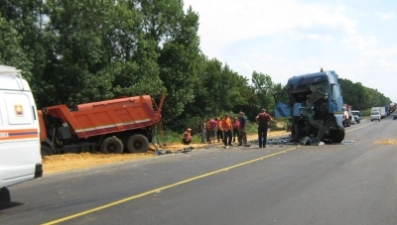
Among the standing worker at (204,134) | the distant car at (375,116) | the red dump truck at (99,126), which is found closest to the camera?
the red dump truck at (99,126)

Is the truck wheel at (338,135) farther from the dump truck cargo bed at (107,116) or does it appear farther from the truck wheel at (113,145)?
the truck wheel at (113,145)

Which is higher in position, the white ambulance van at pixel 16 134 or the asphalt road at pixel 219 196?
the white ambulance van at pixel 16 134

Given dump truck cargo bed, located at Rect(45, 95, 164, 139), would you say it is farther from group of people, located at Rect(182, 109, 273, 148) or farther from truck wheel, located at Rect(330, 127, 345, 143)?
truck wheel, located at Rect(330, 127, 345, 143)

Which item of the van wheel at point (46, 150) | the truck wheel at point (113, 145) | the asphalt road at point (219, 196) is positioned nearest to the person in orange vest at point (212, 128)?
the truck wheel at point (113, 145)

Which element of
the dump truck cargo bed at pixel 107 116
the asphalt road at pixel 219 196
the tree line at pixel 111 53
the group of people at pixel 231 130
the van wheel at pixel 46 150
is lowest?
the asphalt road at pixel 219 196

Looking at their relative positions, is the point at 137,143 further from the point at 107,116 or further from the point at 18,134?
the point at 18,134

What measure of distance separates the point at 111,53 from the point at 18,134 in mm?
27517

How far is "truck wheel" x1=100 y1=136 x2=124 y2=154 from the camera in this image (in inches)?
853

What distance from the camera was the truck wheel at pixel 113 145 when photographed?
71.1 ft

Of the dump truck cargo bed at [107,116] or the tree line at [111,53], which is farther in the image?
the tree line at [111,53]

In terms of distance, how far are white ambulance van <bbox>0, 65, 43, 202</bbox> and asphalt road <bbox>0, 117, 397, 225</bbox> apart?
642 mm

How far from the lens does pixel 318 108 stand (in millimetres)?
22656

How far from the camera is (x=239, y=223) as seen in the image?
6617 millimetres

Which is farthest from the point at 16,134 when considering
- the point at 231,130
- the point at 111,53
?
the point at 111,53
